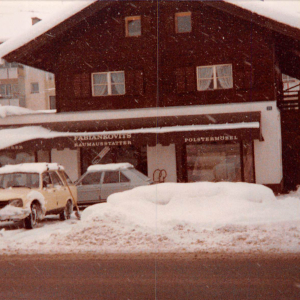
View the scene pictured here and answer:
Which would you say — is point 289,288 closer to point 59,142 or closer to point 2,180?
point 2,180

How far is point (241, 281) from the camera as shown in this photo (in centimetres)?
715

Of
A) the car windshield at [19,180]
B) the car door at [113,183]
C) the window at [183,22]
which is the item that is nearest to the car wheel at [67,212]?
the car windshield at [19,180]

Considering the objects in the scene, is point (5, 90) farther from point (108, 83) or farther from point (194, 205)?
point (194, 205)

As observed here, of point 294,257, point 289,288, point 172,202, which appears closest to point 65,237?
point 172,202

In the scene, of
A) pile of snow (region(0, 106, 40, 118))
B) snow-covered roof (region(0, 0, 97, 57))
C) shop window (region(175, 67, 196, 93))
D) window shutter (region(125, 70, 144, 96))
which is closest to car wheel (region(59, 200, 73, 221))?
window shutter (region(125, 70, 144, 96))

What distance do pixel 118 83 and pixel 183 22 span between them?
13.8ft

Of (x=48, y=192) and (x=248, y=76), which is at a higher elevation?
(x=248, y=76)

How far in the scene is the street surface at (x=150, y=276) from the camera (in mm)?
6543

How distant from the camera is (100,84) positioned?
82.3ft

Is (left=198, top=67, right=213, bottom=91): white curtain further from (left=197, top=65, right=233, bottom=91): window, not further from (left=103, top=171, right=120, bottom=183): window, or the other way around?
(left=103, top=171, right=120, bottom=183): window

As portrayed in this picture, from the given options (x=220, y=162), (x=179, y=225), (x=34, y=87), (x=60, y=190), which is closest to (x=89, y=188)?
(x=60, y=190)

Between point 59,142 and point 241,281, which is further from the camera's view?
point 59,142

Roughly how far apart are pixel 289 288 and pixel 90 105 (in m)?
19.4

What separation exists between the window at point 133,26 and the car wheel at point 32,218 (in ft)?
41.8
